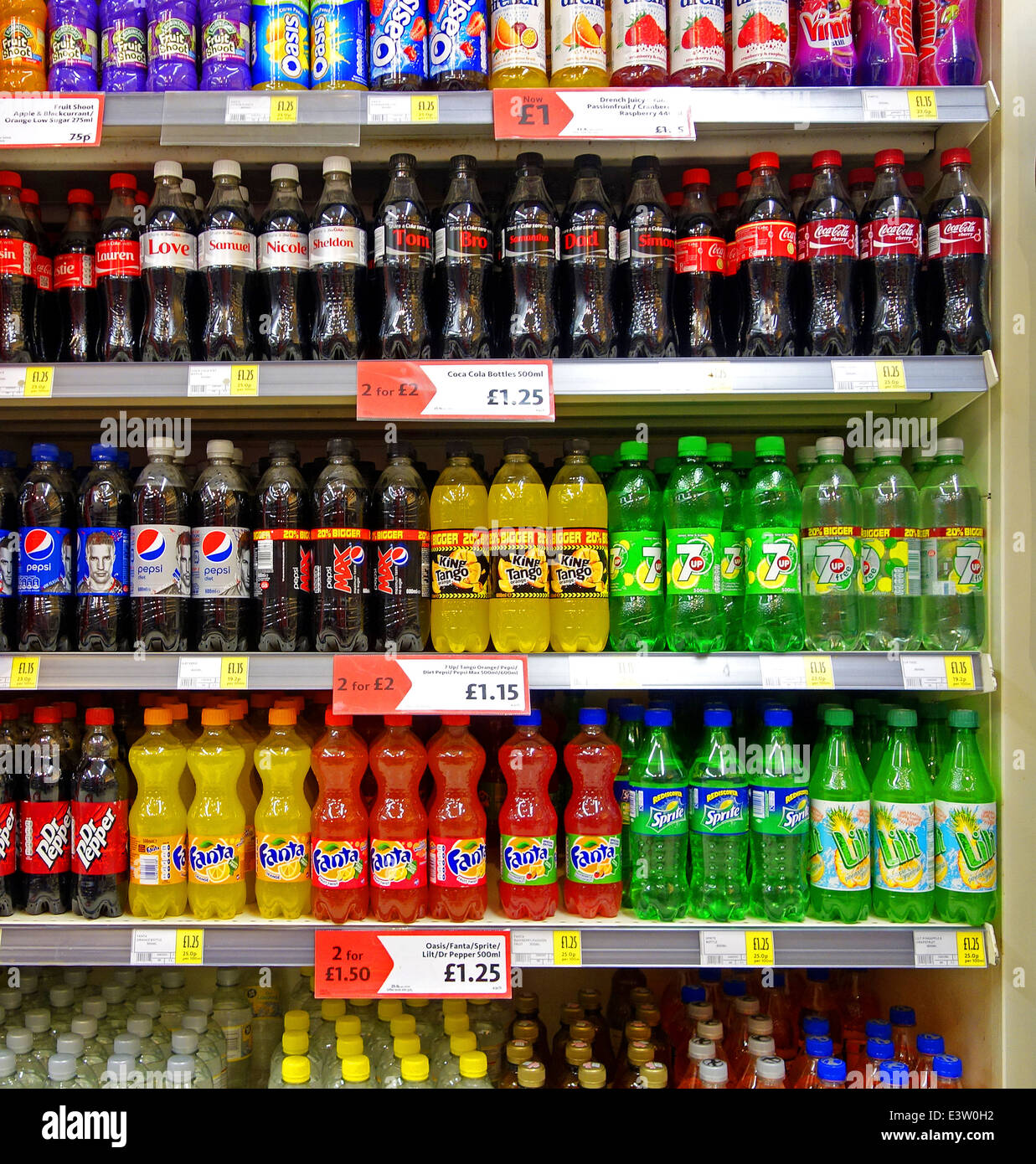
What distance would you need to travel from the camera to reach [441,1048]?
1.99m

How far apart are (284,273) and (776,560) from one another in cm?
130

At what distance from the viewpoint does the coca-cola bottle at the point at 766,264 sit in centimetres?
196

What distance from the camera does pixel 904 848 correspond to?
6.16 feet

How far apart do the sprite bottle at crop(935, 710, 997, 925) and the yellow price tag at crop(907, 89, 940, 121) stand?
131cm

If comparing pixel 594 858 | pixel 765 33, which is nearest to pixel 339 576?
pixel 594 858

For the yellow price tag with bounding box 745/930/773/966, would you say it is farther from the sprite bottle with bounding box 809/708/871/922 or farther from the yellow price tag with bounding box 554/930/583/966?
the yellow price tag with bounding box 554/930/583/966

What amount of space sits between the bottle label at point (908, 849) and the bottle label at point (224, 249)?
1.92 m

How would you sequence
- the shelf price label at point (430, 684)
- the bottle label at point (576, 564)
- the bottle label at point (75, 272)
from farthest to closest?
the bottle label at point (75, 272) < the bottle label at point (576, 564) < the shelf price label at point (430, 684)

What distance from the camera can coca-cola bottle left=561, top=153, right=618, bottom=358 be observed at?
1.97 metres

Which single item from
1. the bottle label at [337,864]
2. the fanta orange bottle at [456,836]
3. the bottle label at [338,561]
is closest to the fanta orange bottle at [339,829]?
the bottle label at [337,864]

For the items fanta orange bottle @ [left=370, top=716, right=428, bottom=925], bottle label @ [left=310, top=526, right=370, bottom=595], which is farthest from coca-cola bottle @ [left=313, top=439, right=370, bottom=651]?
fanta orange bottle @ [left=370, top=716, right=428, bottom=925]

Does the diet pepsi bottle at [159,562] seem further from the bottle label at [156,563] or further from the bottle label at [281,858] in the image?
the bottle label at [281,858]
